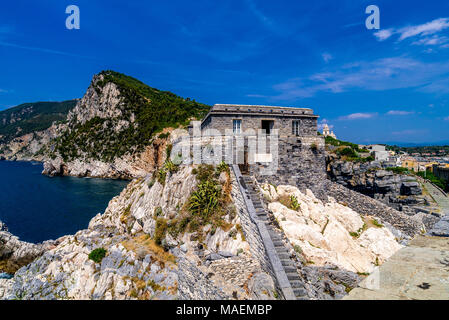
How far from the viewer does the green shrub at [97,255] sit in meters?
18.8

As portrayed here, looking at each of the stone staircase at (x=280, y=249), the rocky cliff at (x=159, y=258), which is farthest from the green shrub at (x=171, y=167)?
the stone staircase at (x=280, y=249)

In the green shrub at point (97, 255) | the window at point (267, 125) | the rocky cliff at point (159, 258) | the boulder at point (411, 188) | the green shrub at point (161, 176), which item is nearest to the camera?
the rocky cliff at point (159, 258)

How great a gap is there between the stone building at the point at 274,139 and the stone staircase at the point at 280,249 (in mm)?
3475

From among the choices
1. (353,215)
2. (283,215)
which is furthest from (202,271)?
(353,215)

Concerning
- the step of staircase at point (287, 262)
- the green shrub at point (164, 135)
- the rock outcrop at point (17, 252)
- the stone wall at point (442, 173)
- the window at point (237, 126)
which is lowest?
→ the rock outcrop at point (17, 252)

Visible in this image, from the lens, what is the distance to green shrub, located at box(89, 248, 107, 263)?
61.6 feet

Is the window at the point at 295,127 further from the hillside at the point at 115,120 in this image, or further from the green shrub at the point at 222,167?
the hillside at the point at 115,120

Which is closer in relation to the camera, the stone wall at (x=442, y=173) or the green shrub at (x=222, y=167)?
the green shrub at (x=222, y=167)

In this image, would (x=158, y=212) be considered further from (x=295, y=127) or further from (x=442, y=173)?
(x=442, y=173)

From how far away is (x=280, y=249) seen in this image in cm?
1235

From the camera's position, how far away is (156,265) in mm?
15188

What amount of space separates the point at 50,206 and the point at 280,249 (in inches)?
1853
